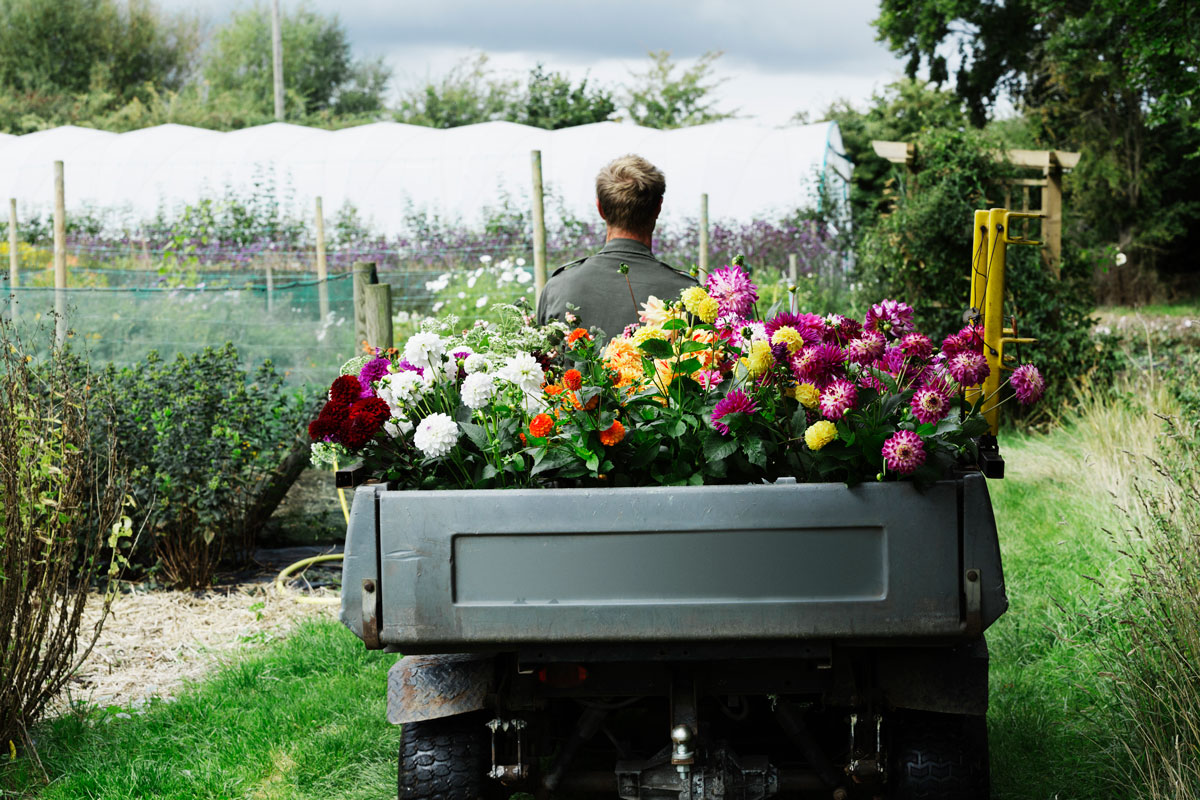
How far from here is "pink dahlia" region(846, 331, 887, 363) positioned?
9.33ft

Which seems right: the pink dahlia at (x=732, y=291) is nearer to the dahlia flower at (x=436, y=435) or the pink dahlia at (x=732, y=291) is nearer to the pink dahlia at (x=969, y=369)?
the pink dahlia at (x=969, y=369)

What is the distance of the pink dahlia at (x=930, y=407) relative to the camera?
106 inches

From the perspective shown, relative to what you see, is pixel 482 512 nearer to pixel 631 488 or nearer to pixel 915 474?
pixel 631 488

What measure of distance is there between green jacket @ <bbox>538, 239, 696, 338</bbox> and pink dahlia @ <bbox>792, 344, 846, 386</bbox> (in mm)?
1205

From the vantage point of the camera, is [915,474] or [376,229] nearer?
[915,474]

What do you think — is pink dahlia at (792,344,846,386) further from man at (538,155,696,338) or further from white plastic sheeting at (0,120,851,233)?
white plastic sheeting at (0,120,851,233)

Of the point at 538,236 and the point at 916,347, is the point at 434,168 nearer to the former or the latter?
the point at 538,236

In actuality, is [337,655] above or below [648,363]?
below

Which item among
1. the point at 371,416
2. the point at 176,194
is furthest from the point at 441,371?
the point at 176,194

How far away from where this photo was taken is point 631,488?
8.75ft

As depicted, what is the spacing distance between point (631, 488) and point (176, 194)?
1774 cm

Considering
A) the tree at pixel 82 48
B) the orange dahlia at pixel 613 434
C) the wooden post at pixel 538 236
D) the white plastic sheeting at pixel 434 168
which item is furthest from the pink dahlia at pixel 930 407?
the tree at pixel 82 48

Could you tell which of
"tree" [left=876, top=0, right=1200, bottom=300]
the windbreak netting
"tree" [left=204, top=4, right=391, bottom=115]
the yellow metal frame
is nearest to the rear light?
the yellow metal frame

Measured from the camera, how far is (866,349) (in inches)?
112
